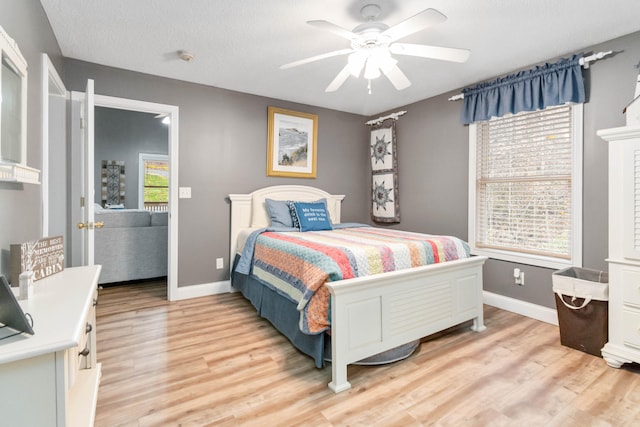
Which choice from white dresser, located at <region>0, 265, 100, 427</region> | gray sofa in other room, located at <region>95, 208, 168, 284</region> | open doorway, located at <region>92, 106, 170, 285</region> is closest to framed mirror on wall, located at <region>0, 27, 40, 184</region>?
white dresser, located at <region>0, 265, 100, 427</region>

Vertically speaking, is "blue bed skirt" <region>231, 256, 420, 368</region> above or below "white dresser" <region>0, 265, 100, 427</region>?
below

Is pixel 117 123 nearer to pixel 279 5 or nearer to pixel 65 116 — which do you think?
pixel 65 116

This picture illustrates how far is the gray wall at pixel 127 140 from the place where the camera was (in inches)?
248

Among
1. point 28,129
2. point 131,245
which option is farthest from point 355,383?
point 131,245

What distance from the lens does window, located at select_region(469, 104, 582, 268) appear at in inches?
108

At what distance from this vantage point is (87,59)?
294cm

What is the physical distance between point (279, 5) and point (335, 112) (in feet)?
8.12

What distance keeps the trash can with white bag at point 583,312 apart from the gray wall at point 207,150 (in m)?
2.98

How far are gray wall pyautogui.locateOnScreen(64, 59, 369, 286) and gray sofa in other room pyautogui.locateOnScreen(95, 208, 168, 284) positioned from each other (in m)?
0.83

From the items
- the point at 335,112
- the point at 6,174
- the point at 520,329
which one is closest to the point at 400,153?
the point at 335,112

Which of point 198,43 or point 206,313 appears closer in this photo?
point 198,43

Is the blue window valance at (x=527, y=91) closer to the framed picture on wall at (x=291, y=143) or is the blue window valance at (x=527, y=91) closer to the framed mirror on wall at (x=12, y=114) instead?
the framed picture on wall at (x=291, y=143)

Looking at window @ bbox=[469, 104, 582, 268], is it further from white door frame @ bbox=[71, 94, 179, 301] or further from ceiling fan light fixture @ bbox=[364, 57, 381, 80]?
white door frame @ bbox=[71, 94, 179, 301]

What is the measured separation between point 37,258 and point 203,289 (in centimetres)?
228
